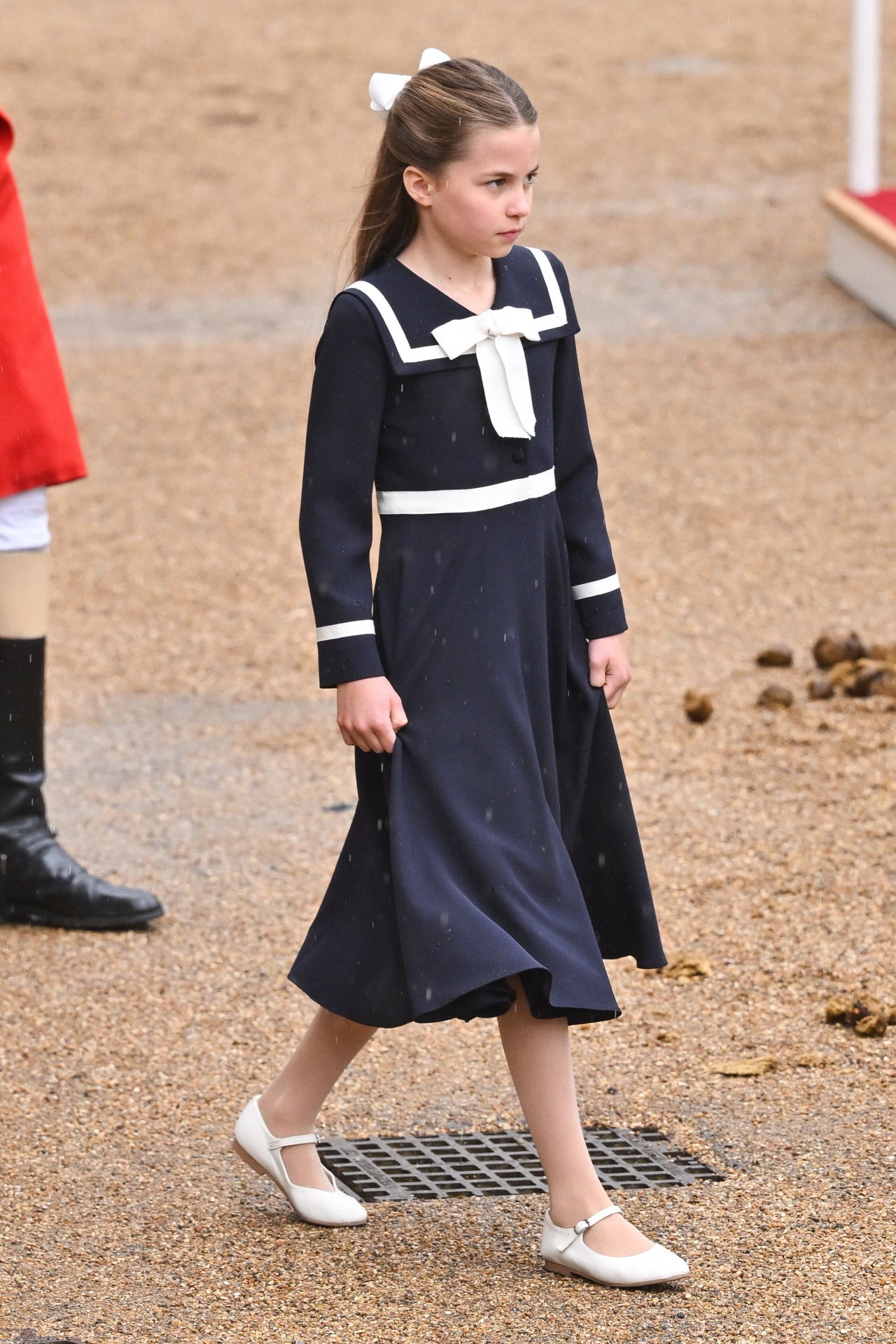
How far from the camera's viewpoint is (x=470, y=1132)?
3.22m

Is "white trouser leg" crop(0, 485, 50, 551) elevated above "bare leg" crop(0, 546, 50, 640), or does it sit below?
above

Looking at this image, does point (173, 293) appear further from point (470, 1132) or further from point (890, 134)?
point (470, 1132)

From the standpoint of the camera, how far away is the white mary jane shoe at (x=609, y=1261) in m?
2.65

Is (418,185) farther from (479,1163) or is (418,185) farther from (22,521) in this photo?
(22,521)

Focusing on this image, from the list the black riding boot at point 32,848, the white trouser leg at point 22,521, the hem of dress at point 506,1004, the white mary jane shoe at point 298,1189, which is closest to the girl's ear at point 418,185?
the hem of dress at point 506,1004

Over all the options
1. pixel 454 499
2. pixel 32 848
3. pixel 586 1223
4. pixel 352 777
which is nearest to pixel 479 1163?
pixel 586 1223

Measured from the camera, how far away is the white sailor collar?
2670 millimetres

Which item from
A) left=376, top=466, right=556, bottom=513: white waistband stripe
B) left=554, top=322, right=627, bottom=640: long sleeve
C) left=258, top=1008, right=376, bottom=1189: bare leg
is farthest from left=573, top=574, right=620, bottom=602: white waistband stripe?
left=258, top=1008, right=376, bottom=1189: bare leg

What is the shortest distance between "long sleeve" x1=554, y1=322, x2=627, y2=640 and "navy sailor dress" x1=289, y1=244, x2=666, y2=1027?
6cm

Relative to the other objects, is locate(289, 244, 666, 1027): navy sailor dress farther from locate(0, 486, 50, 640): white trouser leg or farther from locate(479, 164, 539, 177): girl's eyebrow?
locate(0, 486, 50, 640): white trouser leg

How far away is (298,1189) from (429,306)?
1274 mm

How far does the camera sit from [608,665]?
286 cm

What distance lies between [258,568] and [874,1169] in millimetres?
3840

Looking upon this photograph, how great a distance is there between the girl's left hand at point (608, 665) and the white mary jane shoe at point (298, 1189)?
2.56ft
